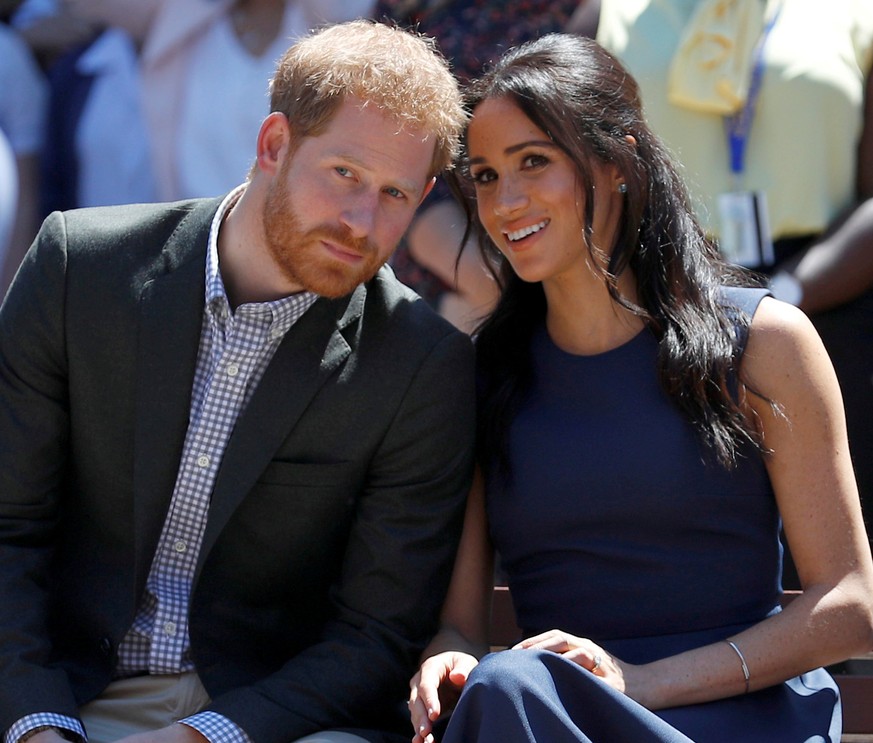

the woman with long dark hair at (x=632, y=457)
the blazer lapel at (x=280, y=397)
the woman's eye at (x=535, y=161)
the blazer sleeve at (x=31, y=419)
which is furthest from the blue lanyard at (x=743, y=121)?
the blazer sleeve at (x=31, y=419)

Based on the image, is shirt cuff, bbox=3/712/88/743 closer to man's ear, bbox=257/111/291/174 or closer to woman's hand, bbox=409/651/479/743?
woman's hand, bbox=409/651/479/743

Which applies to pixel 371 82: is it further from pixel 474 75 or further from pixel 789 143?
pixel 789 143

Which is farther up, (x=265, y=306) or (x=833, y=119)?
(x=833, y=119)

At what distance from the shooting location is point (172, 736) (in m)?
2.41

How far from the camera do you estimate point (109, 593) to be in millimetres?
2623

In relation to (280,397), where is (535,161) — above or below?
above

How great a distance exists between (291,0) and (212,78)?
30 cm

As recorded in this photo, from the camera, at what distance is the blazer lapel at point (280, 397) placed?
2543 millimetres

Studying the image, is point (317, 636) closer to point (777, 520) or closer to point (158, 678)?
point (158, 678)

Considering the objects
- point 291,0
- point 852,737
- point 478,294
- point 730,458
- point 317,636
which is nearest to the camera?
point 730,458

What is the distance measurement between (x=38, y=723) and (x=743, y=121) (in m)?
2.04

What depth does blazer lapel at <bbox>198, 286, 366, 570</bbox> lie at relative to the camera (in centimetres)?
254

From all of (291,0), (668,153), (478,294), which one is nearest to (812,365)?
(668,153)

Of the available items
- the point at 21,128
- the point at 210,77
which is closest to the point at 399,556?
the point at 210,77
